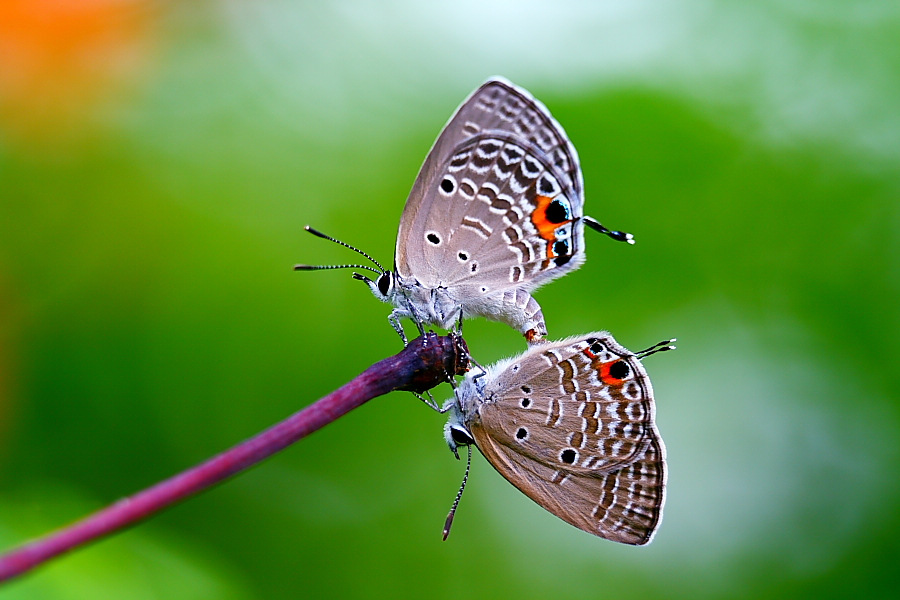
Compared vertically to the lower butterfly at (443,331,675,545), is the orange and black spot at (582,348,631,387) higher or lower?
higher

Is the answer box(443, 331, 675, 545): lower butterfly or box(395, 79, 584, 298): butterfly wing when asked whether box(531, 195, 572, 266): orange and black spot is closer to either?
box(395, 79, 584, 298): butterfly wing

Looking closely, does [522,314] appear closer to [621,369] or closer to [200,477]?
[621,369]

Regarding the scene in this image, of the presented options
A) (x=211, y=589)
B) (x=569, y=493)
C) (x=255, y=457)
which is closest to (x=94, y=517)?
(x=255, y=457)

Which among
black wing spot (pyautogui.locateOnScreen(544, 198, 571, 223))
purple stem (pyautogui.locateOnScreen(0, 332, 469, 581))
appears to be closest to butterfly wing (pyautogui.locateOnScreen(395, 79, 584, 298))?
black wing spot (pyautogui.locateOnScreen(544, 198, 571, 223))

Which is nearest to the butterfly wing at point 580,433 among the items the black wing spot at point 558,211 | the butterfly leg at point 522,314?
the butterfly leg at point 522,314

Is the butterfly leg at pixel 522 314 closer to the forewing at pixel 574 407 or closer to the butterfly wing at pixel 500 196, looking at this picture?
→ the butterfly wing at pixel 500 196

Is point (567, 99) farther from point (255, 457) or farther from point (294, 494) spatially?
point (255, 457)
